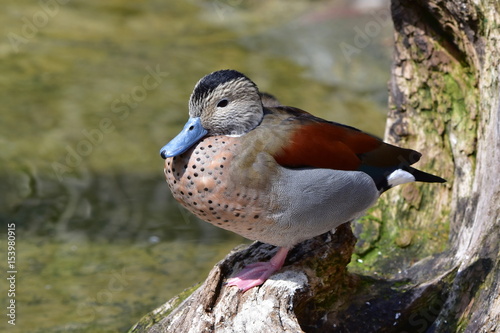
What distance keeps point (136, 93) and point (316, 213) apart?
543 cm

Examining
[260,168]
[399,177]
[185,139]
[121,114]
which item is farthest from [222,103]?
[121,114]

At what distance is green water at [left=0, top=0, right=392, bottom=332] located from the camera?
575cm

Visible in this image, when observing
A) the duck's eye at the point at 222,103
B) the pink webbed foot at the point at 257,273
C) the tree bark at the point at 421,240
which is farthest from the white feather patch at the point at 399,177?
the duck's eye at the point at 222,103

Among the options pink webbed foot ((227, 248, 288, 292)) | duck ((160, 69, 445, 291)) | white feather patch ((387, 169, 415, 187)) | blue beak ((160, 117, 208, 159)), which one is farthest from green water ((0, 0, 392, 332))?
white feather patch ((387, 169, 415, 187))

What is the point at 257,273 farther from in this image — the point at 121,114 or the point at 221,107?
the point at 121,114

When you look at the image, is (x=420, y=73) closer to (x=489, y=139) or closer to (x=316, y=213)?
(x=489, y=139)

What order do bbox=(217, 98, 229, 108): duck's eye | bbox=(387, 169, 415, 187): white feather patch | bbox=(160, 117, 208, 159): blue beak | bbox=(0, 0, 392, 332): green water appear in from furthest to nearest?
bbox=(0, 0, 392, 332): green water
bbox=(387, 169, 415, 187): white feather patch
bbox=(217, 98, 229, 108): duck's eye
bbox=(160, 117, 208, 159): blue beak

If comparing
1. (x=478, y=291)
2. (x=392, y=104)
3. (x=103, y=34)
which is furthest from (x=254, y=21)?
(x=478, y=291)

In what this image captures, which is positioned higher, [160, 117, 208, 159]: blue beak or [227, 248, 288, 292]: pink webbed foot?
[160, 117, 208, 159]: blue beak

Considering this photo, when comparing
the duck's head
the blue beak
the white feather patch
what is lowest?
the white feather patch

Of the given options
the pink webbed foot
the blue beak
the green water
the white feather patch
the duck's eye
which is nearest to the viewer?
the blue beak

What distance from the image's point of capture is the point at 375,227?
4.96m

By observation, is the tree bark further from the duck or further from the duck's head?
the duck's head

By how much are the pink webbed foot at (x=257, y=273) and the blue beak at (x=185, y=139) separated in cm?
78
